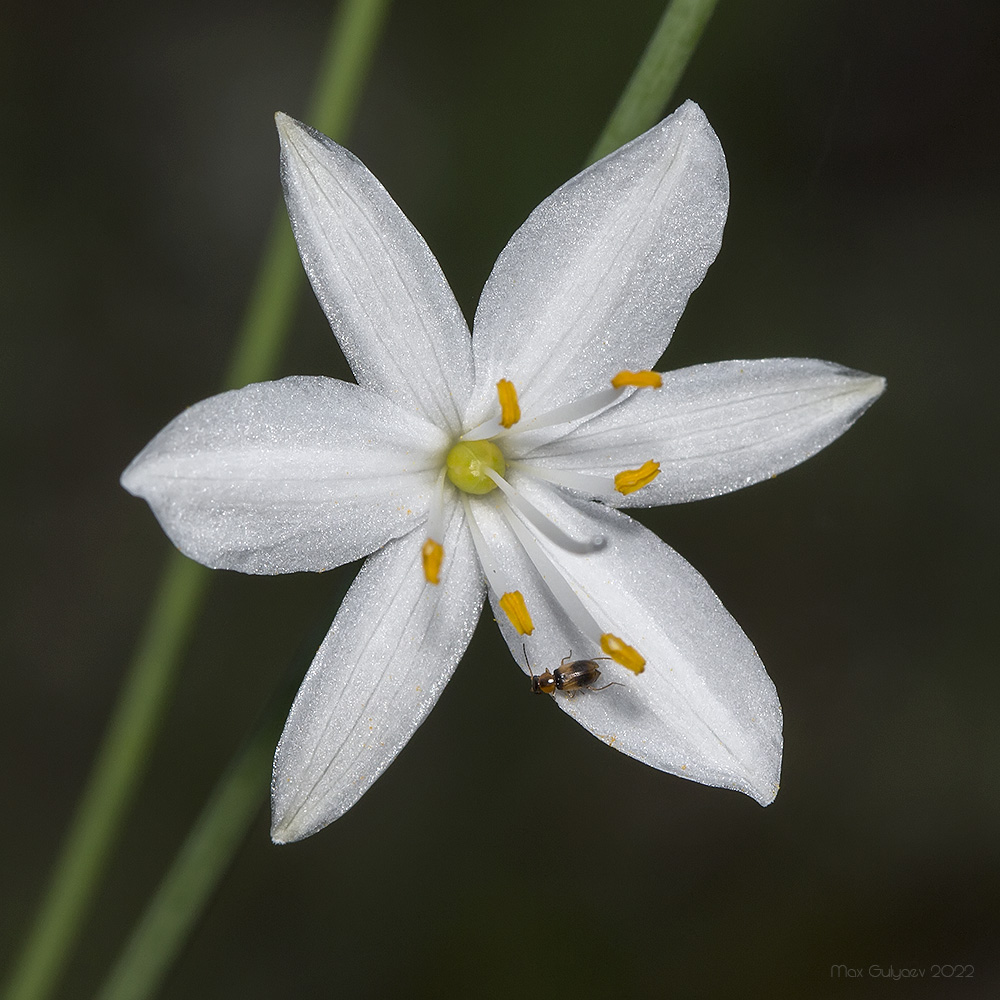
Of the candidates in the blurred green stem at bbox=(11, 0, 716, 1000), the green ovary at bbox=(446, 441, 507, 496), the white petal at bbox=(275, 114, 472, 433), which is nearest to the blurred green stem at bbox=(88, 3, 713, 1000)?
the blurred green stem at bbox=(11, 0, 716, 1000)

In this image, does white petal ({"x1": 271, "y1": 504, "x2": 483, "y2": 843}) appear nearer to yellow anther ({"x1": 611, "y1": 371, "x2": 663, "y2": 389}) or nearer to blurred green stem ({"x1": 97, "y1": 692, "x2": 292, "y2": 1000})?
blurred green stem ({"x1": 97, "y1": 692, "x2": 292, "y2": 1000})

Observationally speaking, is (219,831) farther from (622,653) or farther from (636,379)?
(636,379)

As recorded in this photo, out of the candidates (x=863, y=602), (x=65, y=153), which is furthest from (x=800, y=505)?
(x=65, y=153)

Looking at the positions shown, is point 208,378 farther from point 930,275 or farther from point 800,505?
point 930,275

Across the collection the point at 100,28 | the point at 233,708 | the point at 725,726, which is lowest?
the point at 725,726

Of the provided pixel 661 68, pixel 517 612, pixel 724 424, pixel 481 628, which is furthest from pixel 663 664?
pixel 481 628
